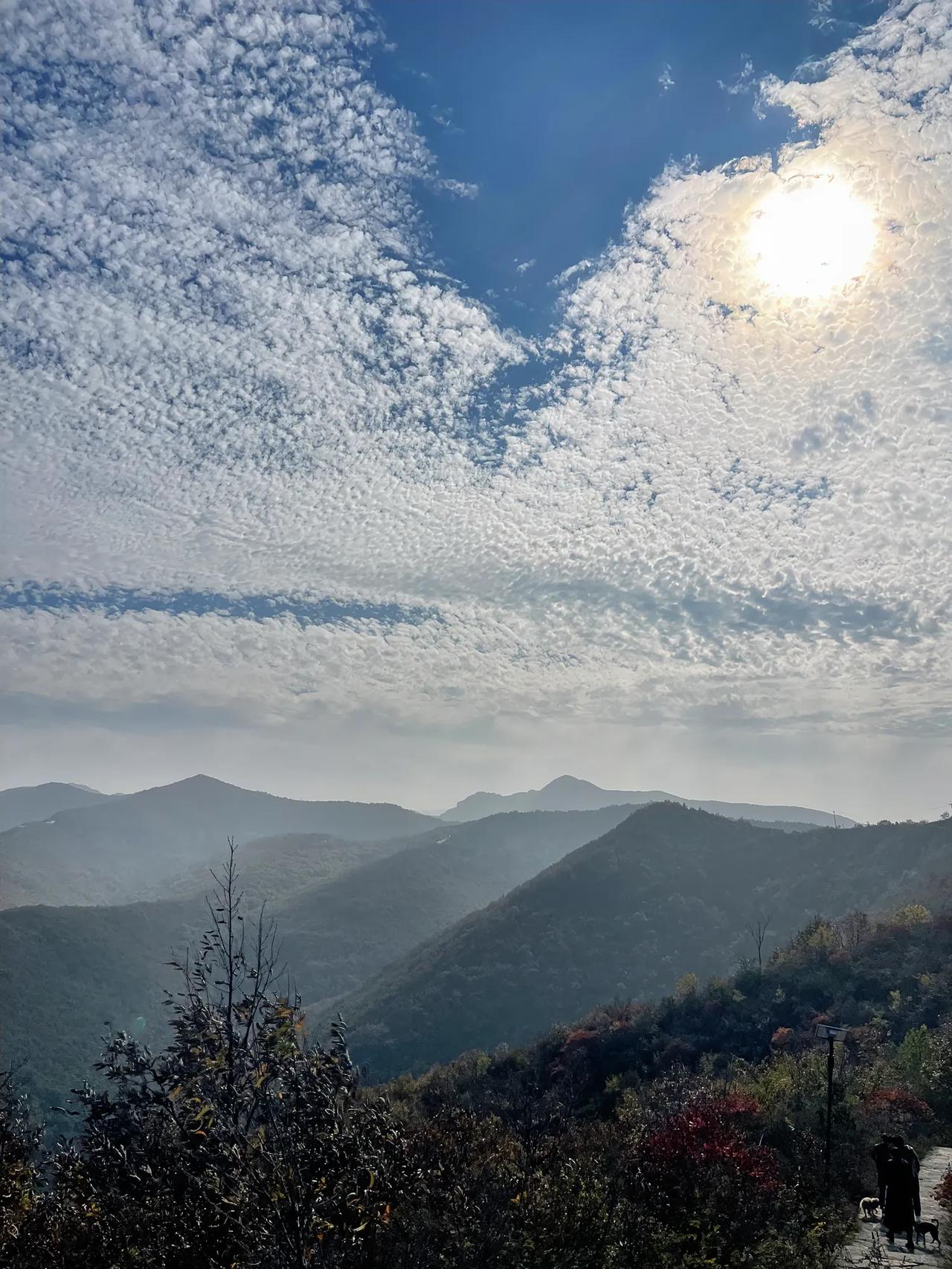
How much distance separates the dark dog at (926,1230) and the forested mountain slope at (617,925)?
75608 mm

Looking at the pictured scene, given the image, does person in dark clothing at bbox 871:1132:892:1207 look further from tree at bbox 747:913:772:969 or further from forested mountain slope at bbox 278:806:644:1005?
forested mountain slope at bbox 278:806:644:1005

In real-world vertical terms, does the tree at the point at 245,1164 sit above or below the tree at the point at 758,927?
above

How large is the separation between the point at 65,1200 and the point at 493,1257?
6518 mm

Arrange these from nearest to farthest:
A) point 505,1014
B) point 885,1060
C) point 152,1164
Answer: point 152,1164, point 885,1060, point 505,1014

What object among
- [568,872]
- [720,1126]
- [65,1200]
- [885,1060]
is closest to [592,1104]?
[885,1060]

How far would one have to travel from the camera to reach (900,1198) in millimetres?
9797

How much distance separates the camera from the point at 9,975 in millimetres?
112750

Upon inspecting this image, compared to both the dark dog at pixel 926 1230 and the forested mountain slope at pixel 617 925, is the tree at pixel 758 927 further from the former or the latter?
the dark dog at pixel 926 1230

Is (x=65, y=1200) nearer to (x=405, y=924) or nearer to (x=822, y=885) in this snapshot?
(x=822, y=885)

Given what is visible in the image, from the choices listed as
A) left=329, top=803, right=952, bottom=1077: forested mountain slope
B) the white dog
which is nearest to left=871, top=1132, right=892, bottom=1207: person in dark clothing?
the white dog

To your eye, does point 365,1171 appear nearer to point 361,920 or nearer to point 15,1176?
point 15,1176

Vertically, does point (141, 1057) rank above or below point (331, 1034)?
below

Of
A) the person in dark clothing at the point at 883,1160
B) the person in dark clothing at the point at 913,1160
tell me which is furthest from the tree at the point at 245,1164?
the person in dark clothing at the point at 913,1160

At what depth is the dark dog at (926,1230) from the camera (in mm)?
9625
